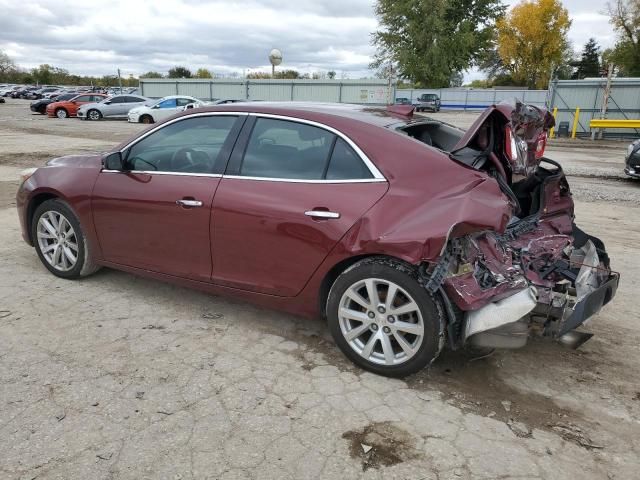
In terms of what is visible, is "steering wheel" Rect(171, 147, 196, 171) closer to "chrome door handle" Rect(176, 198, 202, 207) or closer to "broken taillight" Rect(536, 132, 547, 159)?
"chrome door handle" Rect(176, 198, 202, 207)

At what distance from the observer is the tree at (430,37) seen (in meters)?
51.9

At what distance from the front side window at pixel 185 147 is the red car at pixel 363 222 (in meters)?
0.01

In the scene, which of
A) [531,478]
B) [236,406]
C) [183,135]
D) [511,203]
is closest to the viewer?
[531,478]

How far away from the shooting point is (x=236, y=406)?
2.85 metres

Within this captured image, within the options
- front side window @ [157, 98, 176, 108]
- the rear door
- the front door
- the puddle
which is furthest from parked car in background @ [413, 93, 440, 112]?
Result: the puddle

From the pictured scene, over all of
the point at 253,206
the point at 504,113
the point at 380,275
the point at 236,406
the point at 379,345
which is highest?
the point at 504,113

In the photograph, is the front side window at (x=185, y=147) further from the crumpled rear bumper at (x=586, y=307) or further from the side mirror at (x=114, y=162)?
the crumpled rear bumper at (x=586, y=307)

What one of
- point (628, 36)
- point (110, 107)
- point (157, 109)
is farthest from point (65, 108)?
point (628, 36)

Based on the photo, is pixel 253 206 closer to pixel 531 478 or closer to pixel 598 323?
pixel 531 478

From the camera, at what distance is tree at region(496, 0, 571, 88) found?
2320 inches

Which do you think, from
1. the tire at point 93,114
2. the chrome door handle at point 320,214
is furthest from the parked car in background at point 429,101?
the chrome door handle at point 320,214

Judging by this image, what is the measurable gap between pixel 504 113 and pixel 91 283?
3.62m

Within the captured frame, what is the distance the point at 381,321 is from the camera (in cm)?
309

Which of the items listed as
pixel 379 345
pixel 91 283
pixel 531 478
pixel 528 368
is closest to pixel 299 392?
pixel 379 345
